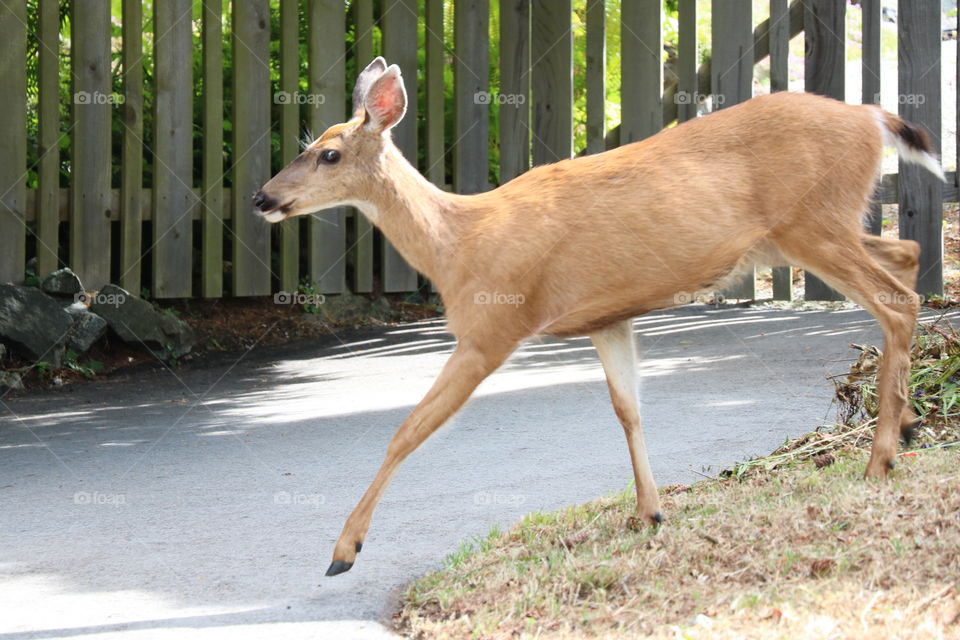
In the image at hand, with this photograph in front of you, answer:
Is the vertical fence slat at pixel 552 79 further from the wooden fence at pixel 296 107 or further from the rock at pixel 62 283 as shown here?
the rock at pixel 62 283

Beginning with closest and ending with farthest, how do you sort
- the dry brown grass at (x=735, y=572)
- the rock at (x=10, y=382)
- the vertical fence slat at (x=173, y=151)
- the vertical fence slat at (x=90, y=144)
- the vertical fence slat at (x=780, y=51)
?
1. the dry brown grass at (x=735, y=572)
2. the rock at (x=10, y=382)
3. the vertical fence slat at (x=90, y=144)
4. the vertical fence slat at (x=173, y=151)
5. the vertical fence slat at (x=780, y=51)

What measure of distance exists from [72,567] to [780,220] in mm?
3220

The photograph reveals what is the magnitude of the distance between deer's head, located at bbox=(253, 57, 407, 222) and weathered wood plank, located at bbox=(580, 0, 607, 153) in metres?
6.66

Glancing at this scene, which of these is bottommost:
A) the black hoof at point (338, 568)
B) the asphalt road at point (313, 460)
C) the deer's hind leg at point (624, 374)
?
the asphalt road at point (313, 460)

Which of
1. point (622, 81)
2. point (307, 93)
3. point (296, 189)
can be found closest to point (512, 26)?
point (622, 81)

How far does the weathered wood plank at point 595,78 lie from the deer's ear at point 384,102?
6636 millimetres

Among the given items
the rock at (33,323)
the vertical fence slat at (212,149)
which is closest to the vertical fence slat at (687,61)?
the vertical fence slat at (212,149)

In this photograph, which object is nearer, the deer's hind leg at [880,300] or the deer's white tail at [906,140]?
the deer's hind leg at [880,300]

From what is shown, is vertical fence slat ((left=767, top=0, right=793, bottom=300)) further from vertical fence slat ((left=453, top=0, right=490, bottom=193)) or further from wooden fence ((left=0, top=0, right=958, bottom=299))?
vertical fence slat ((left=453, top=0, right=490, bottom=193))

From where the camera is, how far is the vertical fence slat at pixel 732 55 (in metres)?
11.3

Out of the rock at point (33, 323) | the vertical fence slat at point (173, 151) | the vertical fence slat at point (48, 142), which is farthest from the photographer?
the vertical fence slat at point (173, 151)

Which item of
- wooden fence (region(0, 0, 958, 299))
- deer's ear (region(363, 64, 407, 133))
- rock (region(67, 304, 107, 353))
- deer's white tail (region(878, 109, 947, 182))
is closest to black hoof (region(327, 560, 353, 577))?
deer's ear (region(363, 64, 407, 133))

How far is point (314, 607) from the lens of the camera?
440 centimetres

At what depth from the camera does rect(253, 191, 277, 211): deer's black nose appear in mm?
5176
